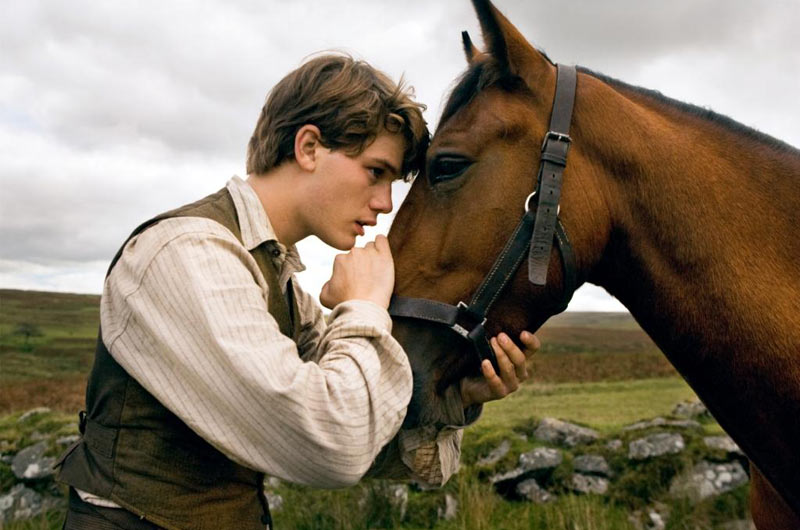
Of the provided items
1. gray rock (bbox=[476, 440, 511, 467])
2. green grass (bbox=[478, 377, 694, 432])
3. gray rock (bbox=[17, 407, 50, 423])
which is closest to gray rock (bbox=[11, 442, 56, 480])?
gray rock (bbox=[17, 407, 50, 423])

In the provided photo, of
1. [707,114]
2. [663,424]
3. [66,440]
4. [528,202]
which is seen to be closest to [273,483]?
[66,440]

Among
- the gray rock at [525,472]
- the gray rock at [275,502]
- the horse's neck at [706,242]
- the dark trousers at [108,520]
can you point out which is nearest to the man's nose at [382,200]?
the horse's neck at [706,242]

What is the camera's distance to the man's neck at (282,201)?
242 centimetres

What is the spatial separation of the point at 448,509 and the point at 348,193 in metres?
3.59

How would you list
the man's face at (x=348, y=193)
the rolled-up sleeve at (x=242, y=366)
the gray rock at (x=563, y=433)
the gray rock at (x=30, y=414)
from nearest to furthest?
the rolled-up sleeve at (x=242, y=366) → the man's face at (x=348, y=193) → the gray rock at (x=563, y=433) → the gray rock at (x=30, y=414)

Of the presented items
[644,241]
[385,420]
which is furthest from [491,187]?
[385,420]

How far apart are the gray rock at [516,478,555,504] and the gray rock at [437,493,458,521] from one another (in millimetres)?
567

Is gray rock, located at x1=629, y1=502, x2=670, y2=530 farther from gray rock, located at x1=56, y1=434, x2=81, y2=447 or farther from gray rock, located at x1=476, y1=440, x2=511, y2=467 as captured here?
gray rock, located at x1=56, y1=434, x2=81, y2=447

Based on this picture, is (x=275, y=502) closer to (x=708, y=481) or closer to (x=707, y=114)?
(x=708, y=481)

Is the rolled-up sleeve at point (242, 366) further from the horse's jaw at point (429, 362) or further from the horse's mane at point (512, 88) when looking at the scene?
the horse's mane at point (512, 88)

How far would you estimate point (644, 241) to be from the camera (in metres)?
2.36

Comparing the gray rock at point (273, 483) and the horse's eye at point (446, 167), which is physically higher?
the horse's eye at point (446, 167)

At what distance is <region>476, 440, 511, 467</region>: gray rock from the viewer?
560 centimetres

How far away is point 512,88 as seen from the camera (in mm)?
2467
